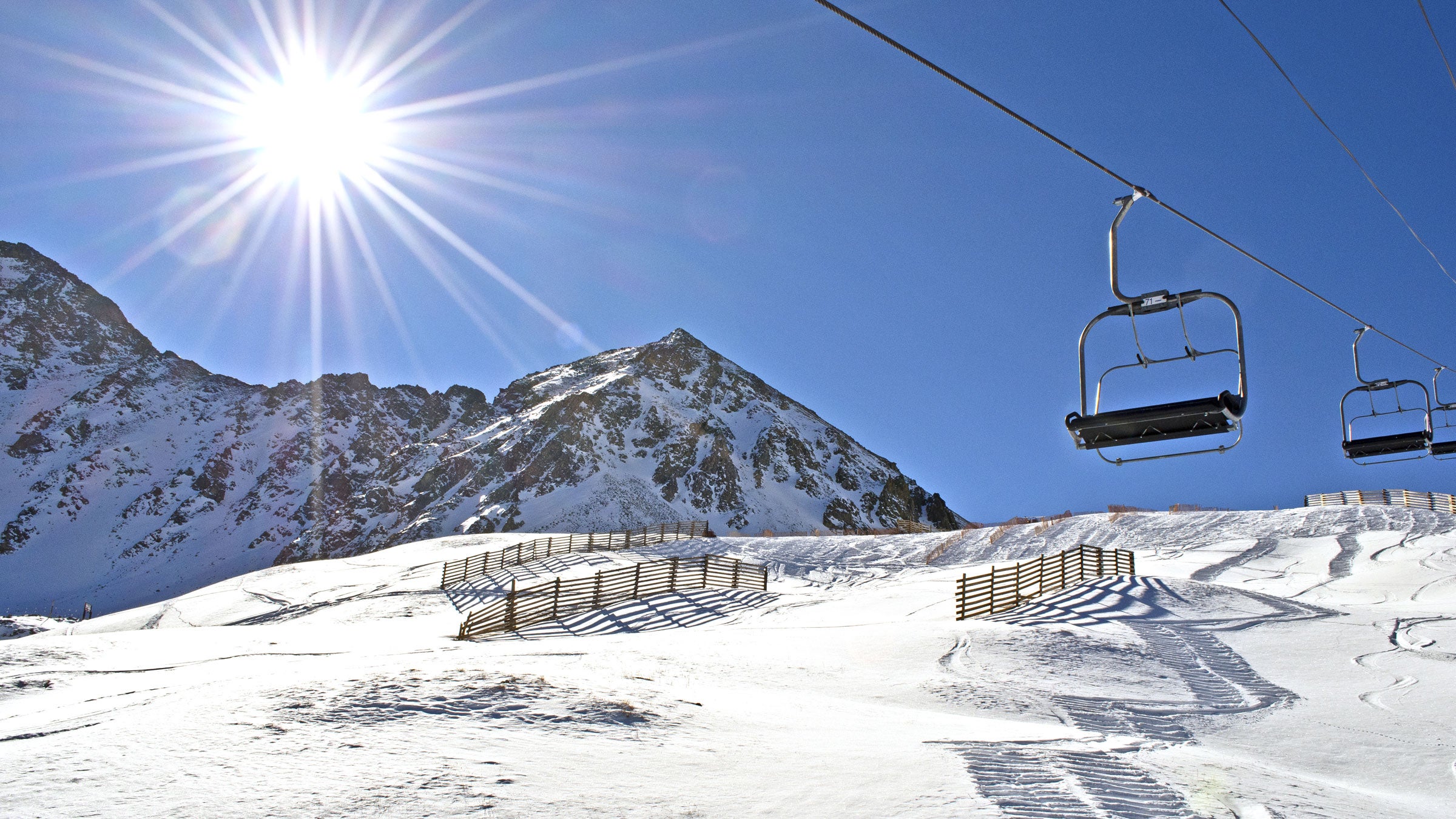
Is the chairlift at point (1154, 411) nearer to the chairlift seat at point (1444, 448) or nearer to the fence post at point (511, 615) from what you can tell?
the chairlift seat at point (1444, 448)

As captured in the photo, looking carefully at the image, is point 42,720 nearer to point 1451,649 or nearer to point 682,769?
point 682,769

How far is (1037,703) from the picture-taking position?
11766mm

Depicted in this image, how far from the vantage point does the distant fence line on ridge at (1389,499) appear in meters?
Result: 42.0

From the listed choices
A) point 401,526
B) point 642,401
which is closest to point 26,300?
point 401,526

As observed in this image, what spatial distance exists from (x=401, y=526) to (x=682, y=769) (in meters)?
113

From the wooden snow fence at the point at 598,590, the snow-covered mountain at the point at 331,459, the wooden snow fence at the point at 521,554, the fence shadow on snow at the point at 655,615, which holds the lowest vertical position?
the fence shadow on snow at the point at 655,615

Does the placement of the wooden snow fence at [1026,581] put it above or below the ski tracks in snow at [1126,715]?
above

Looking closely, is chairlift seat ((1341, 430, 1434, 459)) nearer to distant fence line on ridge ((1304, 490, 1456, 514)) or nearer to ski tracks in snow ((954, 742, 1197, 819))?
ski tracks in snow ((954, 742, 1197, 819))

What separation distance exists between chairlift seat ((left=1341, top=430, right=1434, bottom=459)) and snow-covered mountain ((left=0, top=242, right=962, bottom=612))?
271 feet

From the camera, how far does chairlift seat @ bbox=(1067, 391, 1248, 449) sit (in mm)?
7535

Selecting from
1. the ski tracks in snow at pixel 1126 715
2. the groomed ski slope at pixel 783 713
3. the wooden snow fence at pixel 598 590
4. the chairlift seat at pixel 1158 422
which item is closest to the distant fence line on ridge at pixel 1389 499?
the groomed ski slope at pixel 783 713

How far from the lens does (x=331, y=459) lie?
147 meters

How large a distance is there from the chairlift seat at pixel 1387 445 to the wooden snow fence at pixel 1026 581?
395 inches

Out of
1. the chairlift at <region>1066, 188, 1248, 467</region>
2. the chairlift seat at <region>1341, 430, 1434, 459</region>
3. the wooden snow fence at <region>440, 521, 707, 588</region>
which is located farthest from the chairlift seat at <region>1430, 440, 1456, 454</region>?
the wooden snow fence at <region>440, 521, 707, 588</region>
